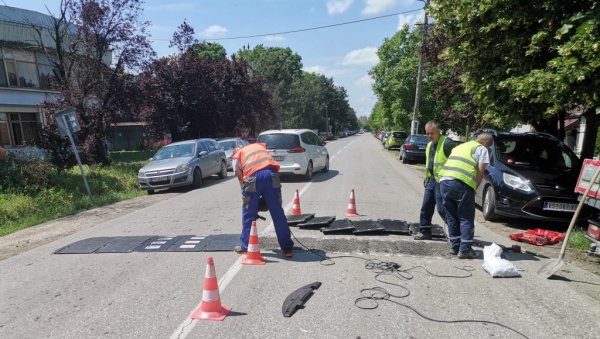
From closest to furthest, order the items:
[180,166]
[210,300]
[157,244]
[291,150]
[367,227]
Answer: [210,300] → [157,244] → [367,227] → [180,166] → [291,150]

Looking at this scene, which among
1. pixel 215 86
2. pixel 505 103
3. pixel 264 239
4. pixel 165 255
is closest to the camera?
pixel 165 255

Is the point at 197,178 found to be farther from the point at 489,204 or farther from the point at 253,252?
the point at 489,204

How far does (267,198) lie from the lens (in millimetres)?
5746

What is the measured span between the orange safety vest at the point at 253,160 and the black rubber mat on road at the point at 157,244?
1880 mm

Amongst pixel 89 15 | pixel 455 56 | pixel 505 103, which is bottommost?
pixel 505 103

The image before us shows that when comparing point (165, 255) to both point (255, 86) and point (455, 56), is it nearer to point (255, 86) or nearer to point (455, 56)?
point (455, 56)

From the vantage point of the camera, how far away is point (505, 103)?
28.2ft

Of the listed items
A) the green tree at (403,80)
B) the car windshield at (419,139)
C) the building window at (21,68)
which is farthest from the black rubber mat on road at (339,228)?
the building window at (21,68)

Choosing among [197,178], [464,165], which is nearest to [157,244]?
[464,165]

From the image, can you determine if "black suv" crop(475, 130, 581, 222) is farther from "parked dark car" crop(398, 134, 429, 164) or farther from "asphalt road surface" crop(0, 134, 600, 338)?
"parked dark car" crop(398, 134, 429, 164)

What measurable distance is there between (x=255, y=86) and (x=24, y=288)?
97.8ft

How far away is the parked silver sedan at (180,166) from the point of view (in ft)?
43.8

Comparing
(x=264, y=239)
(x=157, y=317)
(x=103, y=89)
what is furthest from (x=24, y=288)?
(x=103, y=89)

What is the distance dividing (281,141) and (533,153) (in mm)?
7684
